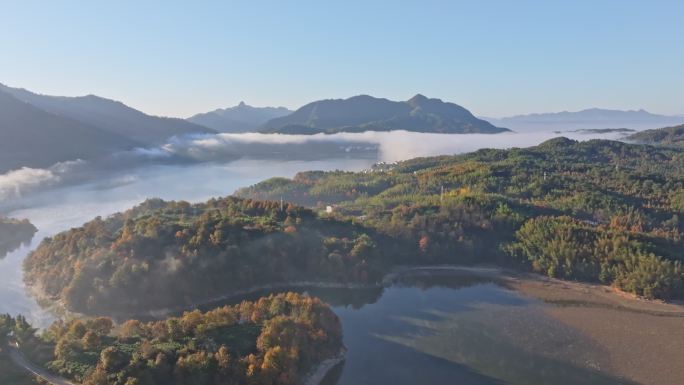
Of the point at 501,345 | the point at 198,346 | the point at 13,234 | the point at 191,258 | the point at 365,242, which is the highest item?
the point at 191,258

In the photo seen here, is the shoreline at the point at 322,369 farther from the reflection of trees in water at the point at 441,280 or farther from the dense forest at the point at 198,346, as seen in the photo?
the reflection of trees in water at the point at 441,280

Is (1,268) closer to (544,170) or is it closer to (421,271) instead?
(421,271)

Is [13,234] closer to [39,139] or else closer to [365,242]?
[365,242]

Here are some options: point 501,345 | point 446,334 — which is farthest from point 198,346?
point 501,345

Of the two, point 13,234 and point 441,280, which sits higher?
point 13,234

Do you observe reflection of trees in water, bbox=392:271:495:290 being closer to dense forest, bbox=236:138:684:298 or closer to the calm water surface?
dense forest, bbox=236:138:684:298

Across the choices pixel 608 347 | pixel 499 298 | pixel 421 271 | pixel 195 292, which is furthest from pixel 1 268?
pixel 608 347
